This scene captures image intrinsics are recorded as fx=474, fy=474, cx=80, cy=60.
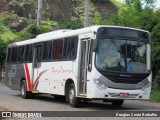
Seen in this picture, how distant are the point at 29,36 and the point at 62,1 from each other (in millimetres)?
25162

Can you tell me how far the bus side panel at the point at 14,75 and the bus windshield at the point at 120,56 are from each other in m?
9.23

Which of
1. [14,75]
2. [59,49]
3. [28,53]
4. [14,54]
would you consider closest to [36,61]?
[28,53]

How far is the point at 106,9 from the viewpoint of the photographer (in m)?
75.8

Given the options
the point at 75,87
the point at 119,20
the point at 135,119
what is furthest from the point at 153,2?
the point at 135,119

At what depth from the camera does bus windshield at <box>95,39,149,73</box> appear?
1773 centimetres

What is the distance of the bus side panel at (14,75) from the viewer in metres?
26.5

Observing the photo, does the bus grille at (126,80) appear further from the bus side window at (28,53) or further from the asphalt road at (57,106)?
the bus side window at (28,53)

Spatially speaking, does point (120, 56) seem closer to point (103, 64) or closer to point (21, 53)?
point (103, 64)

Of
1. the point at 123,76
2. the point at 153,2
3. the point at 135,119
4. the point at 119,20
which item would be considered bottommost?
the point at 135,119

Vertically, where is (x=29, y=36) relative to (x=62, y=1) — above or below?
below

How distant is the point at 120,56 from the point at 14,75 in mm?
11028

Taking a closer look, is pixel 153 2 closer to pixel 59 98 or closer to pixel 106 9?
pixel 106 9

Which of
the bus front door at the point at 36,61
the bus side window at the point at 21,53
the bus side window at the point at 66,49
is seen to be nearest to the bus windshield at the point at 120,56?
the bus side window at the point at 66,49

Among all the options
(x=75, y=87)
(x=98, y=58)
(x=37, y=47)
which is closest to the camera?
(x=98, y=58)
